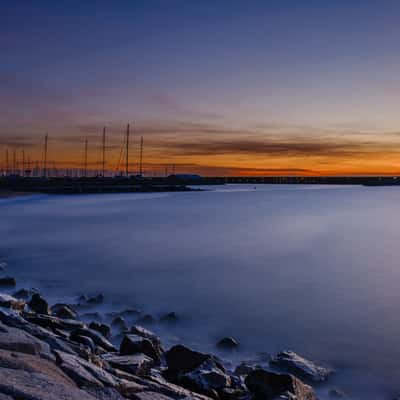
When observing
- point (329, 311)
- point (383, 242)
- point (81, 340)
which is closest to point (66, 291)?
point (81, 340)

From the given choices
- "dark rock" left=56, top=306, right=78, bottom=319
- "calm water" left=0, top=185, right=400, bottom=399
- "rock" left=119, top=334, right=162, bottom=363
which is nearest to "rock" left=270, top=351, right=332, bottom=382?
"calm water" left=0, top=185, right=400, bottom=399

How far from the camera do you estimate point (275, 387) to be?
Answer: 4055 millimetres

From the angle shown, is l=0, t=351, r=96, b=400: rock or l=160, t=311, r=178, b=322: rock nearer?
l=0, t=351, r=96, b=400: rock

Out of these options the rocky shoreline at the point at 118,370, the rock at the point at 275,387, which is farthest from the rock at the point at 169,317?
the rock at the point at 275,387

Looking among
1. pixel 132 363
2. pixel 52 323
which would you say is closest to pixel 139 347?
pixel 132 363

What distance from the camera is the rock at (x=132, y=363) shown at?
394 centimetres

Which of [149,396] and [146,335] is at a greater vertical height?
[149,396]

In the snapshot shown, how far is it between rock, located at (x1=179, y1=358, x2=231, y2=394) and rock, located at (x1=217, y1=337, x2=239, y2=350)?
1.58 m

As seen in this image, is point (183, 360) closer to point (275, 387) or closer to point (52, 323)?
point (275, 387)

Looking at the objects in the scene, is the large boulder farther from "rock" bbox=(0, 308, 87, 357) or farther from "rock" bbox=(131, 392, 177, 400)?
"rock" bbox=(131, 392, 177, 400)

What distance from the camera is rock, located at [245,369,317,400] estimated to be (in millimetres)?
3969

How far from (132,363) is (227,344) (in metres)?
2.16

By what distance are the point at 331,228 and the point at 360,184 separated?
102m

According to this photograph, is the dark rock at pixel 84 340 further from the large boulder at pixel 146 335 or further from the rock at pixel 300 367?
the rock at pixel 300 367
